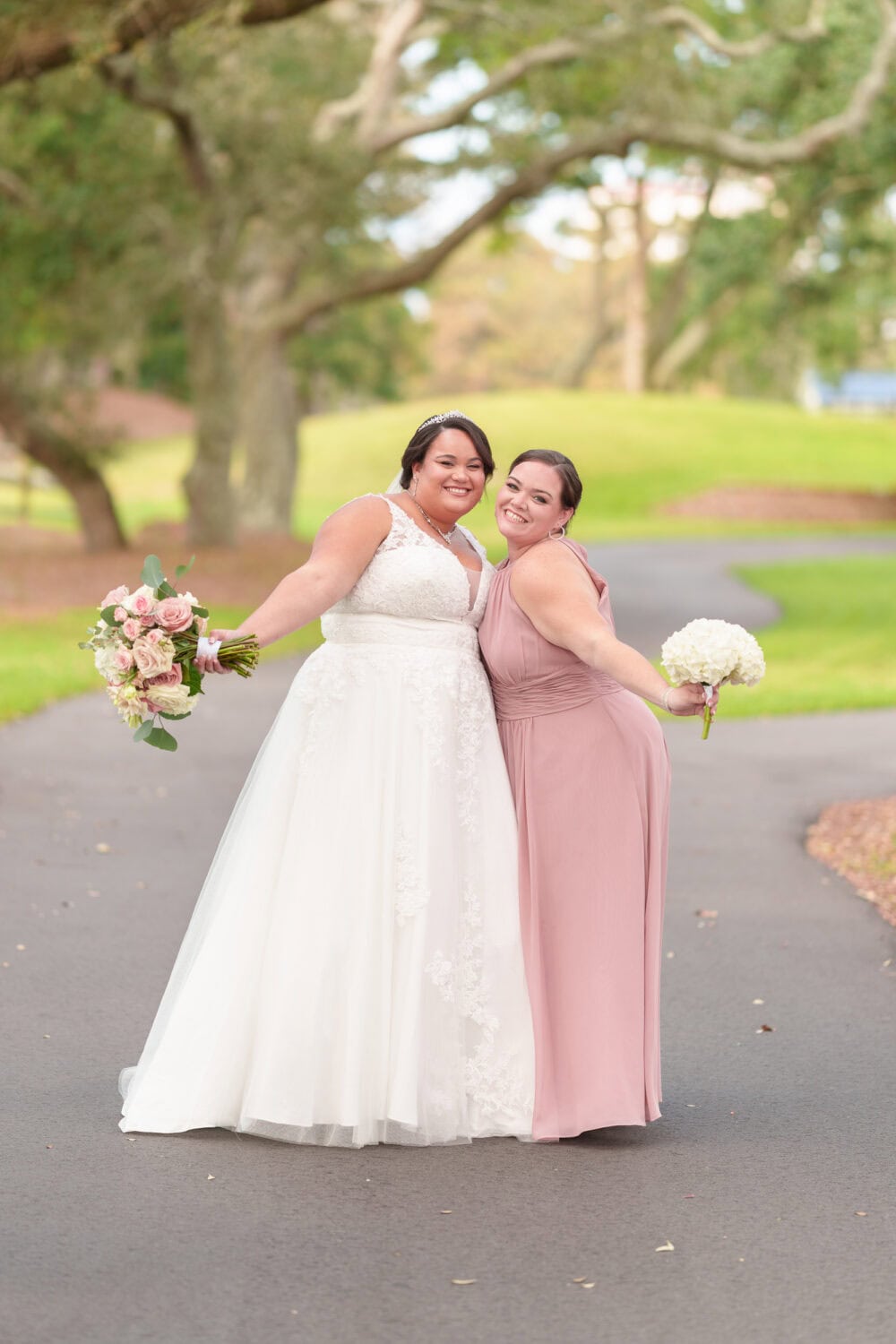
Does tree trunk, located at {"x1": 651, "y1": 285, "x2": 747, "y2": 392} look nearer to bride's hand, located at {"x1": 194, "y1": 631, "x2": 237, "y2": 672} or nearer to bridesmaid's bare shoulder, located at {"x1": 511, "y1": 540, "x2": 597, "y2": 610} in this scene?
bridesmaid's bare shoulder, located at {"x1": 511, "y1": 540, "x2": 597, "y2": 610}

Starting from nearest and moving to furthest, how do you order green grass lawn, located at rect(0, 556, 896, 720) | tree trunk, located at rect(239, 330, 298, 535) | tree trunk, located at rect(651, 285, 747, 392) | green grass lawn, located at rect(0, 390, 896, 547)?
green grass lawn, located at rect(0, 556, 896, 720) → tree trunk, located at rect(239, 330, 298, 535) → green grass lawn, located at rect(0, 390, 896, 547) → tree trunk, located at rect(651, 285, 747, 392)

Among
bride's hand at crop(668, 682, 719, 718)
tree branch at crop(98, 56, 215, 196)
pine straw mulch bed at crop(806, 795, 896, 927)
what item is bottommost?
pine straw mulch bed at crop(806, 795, 896, 927)

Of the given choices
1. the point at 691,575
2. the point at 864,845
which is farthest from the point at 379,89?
the point at 864,845

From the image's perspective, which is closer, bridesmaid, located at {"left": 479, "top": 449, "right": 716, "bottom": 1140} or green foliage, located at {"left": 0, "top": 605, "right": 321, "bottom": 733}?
bridesmaid, located at {"left": 479, "top": 449, "right": 716, "bottom": 1140}

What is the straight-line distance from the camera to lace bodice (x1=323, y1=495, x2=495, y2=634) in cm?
541

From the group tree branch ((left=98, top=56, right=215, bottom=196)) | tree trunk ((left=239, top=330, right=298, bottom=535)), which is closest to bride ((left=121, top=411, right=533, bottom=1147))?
tree branch ((left=98, top=56, right=215, bottom=196))

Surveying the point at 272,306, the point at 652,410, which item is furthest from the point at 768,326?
the point at 652,410

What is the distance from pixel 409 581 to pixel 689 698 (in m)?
0.94

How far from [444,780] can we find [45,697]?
432 inches

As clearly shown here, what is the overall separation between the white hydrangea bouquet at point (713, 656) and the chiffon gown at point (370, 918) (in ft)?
2.46

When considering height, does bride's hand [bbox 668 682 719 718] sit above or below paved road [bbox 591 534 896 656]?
below

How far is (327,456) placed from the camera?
→ 57.4 meters

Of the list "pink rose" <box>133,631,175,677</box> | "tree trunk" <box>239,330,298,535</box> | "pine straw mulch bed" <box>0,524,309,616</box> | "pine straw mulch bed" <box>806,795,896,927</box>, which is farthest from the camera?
"tree trunk" <box>239,330,298,535</box>

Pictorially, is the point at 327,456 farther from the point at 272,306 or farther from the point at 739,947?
the point at 739,947
